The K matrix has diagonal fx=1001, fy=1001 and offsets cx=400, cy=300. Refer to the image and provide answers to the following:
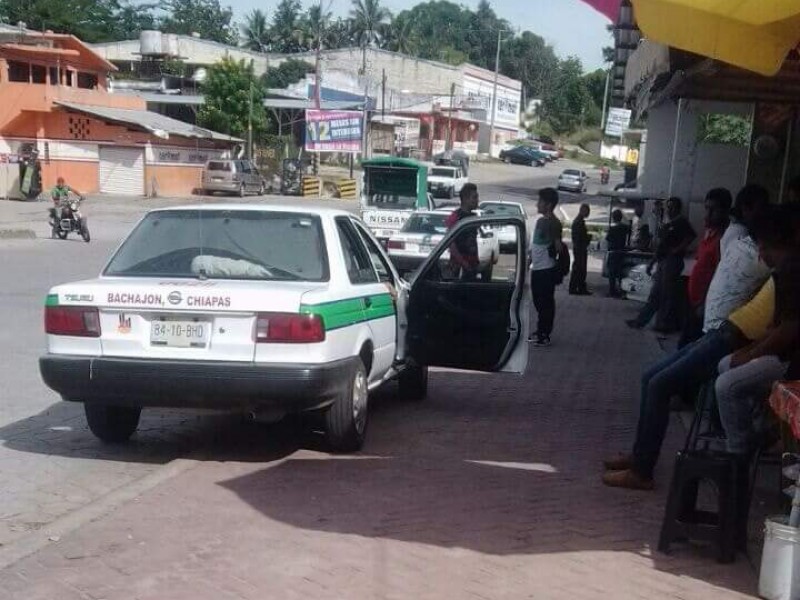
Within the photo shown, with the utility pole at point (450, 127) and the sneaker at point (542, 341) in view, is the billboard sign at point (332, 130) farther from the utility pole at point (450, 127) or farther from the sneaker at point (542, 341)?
the sneaker at point (542, 341)

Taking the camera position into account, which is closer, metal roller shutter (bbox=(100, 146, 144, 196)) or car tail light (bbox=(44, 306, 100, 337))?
car tail light (bbox=(44, 306, 100, 337))

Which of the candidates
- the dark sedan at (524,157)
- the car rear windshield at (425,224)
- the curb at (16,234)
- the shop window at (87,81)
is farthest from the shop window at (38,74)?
the dark sedan at (524,157)

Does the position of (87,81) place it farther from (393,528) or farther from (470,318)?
(393,528)

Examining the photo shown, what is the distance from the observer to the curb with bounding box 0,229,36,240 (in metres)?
26.3

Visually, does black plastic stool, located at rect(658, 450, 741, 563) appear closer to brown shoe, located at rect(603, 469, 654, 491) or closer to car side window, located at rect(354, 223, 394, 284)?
brown shoe, located at rect(603, 469, 654, 491)

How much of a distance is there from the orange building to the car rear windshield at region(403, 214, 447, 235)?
24.5m

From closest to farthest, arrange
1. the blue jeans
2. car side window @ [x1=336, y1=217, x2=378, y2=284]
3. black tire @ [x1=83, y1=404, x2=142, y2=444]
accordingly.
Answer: the blue jeans → black tire @ [x1=83, y1=404, x2=142, y2=444] → car side window @ [x1=336, y1=217, x2=378, y2=284]

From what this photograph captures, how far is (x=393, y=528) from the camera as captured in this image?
5.34 meters

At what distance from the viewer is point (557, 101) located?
99.9m

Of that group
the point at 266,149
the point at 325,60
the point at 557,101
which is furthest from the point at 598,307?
the point at 557,101

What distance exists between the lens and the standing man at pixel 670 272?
12273 mm

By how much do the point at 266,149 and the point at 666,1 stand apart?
5236 cm

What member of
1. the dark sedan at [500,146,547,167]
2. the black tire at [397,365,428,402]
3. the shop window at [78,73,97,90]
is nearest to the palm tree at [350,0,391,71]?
the dark sedan at [500,146,547,167]

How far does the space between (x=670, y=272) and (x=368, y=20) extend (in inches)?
3587
